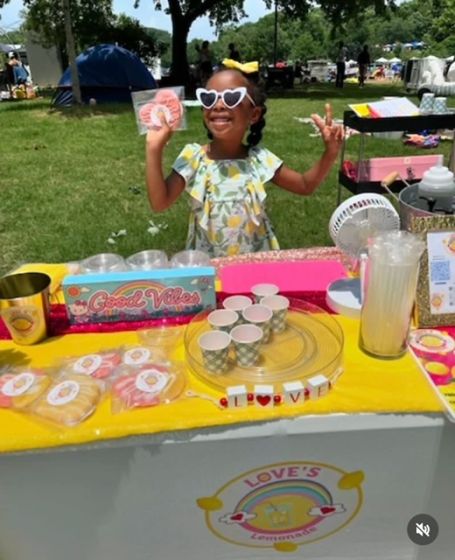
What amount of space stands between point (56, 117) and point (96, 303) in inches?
340

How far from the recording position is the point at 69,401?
3.41ft

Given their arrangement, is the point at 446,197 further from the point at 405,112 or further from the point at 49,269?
the point at 405,112

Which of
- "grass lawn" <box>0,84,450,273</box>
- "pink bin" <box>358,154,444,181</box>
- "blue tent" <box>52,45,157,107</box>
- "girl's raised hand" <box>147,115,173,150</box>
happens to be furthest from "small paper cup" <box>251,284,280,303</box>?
"blue tent" <box>52,45,157,107</box>

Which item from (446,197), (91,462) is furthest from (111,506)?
(446,197)

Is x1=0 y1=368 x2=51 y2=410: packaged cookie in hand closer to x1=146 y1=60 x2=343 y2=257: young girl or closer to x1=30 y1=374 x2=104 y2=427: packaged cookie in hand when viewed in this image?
x1=30 y1=374 x2=104 y2=427: packaged cookie in hand

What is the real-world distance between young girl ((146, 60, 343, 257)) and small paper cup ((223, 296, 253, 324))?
2.02 ft

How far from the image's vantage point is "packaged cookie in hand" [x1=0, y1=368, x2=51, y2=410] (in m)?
1.05

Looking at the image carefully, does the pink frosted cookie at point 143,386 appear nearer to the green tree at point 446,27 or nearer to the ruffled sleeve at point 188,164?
the ruffled sleeve at point 188,164

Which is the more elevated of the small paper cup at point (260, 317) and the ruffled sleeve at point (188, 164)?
the ruffled sleeve at point (188, 164)

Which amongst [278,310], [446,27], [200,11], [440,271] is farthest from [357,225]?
[446,27]

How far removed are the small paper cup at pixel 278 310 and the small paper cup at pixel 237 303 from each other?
1.6 inches

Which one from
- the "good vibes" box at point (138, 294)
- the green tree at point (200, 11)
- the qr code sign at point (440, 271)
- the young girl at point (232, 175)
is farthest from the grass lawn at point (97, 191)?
the green tree at point (200, 11)

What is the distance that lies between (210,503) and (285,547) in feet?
0.89

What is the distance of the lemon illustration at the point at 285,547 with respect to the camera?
1.23 metres
